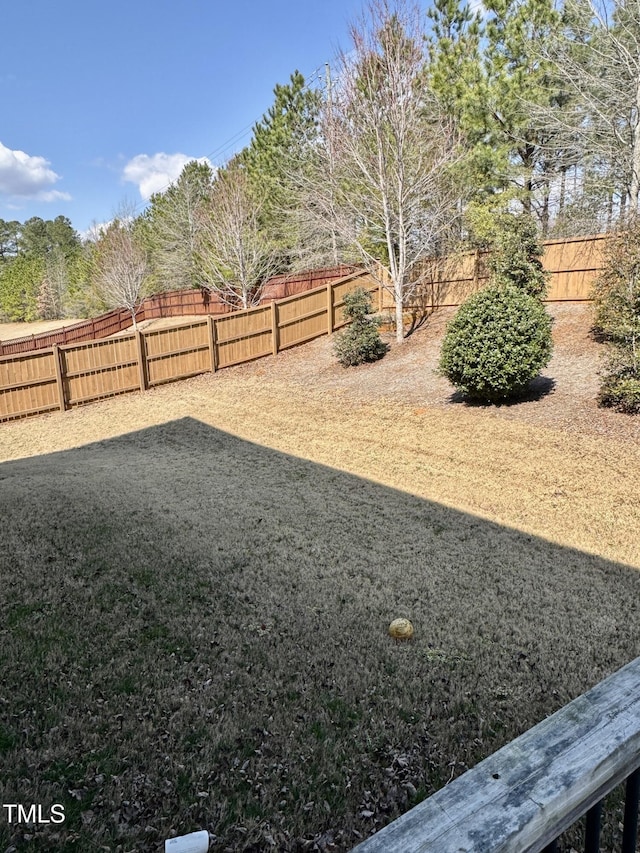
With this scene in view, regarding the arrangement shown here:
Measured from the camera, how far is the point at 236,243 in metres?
18.9

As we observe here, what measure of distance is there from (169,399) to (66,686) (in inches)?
372

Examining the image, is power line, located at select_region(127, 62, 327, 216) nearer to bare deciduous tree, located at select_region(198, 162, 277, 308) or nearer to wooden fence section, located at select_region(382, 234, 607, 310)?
bare deciduous tree, located at select_region(198, 162, 277, 308)

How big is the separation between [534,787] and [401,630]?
81.5 inches

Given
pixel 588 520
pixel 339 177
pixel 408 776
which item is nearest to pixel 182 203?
pixel 339 177

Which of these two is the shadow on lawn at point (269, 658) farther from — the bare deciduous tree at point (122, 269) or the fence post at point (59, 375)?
the bare deciduous tree at point (122, 269)

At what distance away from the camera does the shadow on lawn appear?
1.70m

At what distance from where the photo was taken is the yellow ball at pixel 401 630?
2689 mm

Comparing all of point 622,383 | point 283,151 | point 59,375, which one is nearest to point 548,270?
point 622,383

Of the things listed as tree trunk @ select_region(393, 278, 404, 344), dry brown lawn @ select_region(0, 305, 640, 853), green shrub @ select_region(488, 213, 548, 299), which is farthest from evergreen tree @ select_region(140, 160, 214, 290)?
dry brown lawn @ select_region(0, 305, 640, 853)

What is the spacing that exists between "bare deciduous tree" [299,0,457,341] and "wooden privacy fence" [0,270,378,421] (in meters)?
2.39

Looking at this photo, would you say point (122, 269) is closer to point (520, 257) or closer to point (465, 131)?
point (465, 131)

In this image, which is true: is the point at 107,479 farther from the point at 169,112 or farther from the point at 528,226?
the point at 169,112

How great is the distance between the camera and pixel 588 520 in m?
4.16

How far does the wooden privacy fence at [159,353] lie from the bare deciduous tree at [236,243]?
610 cm
